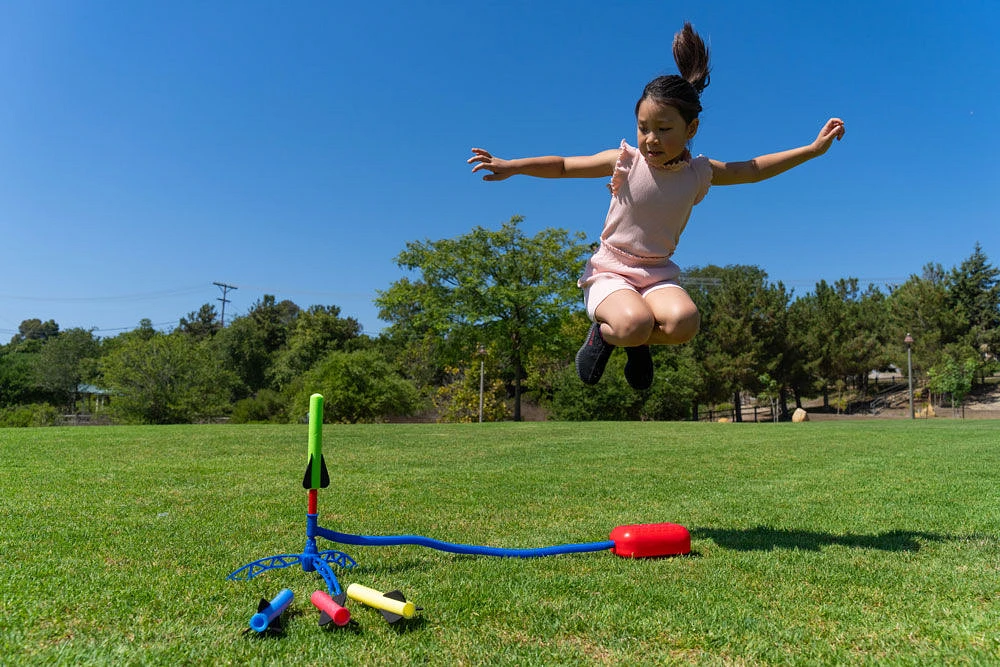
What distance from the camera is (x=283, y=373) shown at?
174 feet

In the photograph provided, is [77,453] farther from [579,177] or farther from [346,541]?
[579,177]

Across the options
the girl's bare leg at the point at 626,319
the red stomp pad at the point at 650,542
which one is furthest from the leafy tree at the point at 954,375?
the red stomp pad at the point at 650,542

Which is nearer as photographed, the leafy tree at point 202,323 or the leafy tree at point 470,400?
the leafy tree at point 470,400

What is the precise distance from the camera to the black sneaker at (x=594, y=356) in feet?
15.7

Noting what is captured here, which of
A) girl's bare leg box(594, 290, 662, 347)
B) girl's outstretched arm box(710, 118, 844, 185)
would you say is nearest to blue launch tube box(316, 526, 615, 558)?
girl's bare leg box(594, 290, 662, 347)

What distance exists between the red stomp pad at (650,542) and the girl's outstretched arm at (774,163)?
2.67m

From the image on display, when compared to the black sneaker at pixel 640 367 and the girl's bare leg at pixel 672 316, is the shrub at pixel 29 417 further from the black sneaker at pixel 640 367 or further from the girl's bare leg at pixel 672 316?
the girl's bare leg at pixel 672 316

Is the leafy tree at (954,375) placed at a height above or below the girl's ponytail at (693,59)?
below

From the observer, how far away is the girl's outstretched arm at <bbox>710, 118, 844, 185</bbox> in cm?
482

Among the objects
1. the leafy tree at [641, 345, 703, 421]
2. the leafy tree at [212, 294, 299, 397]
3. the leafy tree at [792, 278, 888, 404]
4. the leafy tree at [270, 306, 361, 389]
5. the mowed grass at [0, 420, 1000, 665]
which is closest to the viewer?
the mowed grass at [0, 420, 1000, 665]

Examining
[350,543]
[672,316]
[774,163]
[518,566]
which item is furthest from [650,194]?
[350,543]

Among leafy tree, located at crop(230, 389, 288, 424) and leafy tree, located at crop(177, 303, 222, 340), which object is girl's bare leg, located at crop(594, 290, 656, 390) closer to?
leafy tree, located at crop(230, 389, 288, 424)

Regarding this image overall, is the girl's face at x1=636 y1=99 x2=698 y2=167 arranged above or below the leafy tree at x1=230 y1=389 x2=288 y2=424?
above

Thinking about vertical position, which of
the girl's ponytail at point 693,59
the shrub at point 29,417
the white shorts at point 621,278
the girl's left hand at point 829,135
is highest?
the girl's ponytail at point 693,59
